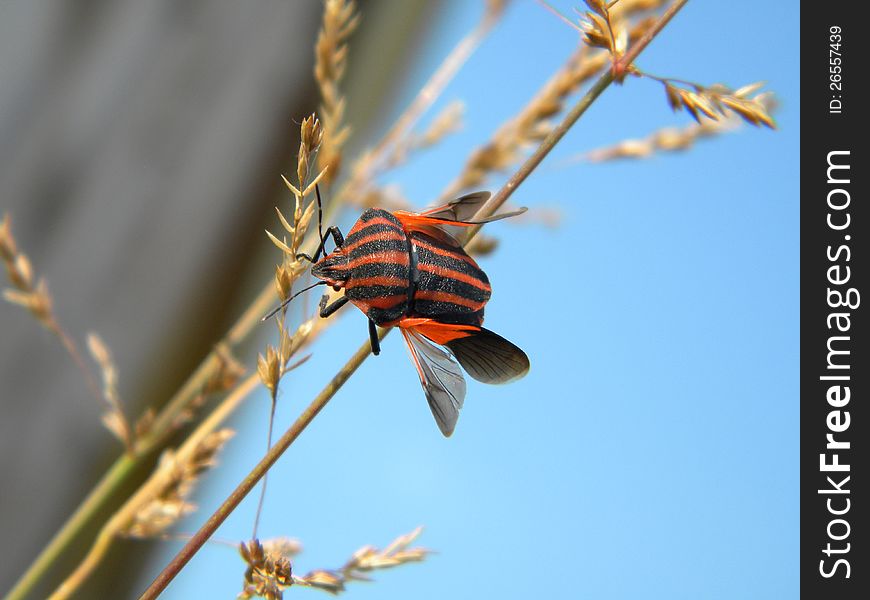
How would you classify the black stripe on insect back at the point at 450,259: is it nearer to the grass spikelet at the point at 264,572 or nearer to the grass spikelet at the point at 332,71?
the grass spikelet at the point at 332,71

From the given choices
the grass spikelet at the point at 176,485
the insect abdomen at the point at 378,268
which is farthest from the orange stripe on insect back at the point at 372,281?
the grass spikelet at the point at 176,485

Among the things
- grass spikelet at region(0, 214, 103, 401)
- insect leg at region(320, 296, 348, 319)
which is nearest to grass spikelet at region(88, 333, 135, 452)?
grass spikelet at region(0, 214, 103, 401)

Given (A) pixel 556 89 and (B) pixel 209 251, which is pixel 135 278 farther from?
(A) pixel 556 89

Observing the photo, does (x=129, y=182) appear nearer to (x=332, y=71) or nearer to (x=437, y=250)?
(x=332, y=71)

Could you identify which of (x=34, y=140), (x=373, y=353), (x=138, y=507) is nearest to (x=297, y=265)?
(x=373, y=353)

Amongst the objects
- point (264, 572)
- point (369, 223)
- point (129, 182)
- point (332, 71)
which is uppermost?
point (129, 182)

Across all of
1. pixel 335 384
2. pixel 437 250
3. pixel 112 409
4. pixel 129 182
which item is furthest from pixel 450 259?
pixel 129 182
